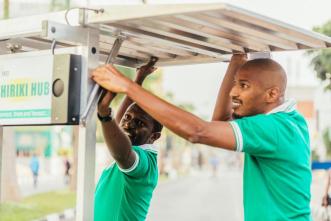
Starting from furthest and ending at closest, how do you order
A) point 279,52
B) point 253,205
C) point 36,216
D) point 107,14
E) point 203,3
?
point 36,216 < point 279,52 < point 253,205 < point 107,14 < point 203,3

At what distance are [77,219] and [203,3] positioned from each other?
1.06 meters

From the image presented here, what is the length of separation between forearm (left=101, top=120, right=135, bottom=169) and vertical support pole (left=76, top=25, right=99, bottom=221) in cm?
38

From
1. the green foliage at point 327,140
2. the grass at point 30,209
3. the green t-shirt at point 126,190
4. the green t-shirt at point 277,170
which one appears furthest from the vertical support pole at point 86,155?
the green foliage at point 327,140

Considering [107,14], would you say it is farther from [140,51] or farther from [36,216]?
[36,216]

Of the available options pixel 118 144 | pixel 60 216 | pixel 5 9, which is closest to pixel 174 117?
pixel 118 144

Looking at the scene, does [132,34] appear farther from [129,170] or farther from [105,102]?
[129,170]

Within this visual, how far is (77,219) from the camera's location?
3076mm

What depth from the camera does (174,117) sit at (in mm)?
3012

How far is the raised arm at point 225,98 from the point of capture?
386cm

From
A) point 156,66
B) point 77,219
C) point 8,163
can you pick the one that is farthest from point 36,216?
point 77,219

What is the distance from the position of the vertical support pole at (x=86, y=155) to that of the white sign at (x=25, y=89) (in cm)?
14

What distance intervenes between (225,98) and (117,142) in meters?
0.67

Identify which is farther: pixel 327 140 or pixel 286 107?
pixel 327 140

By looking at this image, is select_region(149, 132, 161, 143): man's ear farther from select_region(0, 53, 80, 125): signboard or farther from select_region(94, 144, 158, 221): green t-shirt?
select_region(0, 53, 80, 125): signboard
